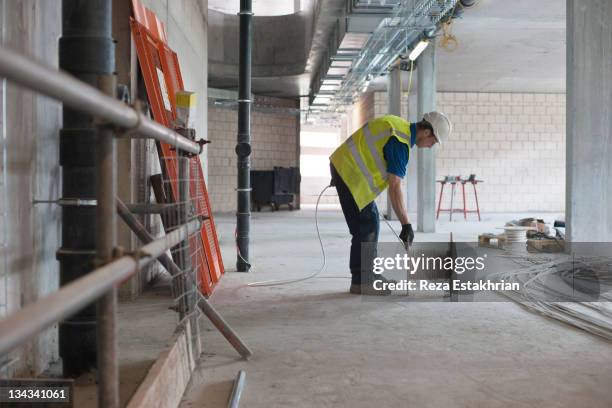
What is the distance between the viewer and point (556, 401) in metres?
2.04

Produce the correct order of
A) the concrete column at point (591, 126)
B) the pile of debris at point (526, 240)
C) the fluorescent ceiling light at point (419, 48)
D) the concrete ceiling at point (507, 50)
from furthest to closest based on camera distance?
the concrete ceiling at point (507, 50) < the fluorescent ceiling light at point (419, 48) < the pile of debris at point (526, 240) < the concrete column at point (591, 126)

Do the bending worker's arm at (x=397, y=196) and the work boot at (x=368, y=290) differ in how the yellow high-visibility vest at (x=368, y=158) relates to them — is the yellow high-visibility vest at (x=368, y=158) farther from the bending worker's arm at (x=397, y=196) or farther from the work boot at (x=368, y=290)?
the work boot at (x=368, y=290)

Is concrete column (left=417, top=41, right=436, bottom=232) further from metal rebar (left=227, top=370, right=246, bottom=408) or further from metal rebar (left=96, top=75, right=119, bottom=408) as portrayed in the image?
metal rebar (left=96, top=75, right=119, bottom=408)

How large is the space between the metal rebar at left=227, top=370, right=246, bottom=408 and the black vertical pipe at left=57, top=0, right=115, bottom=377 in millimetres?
586

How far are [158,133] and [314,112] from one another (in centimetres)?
1346

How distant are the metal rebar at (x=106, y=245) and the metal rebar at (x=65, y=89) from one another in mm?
64

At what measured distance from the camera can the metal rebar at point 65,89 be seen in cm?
77

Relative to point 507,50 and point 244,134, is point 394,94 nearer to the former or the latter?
point 507,50

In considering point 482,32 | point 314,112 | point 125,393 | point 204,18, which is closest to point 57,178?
point 125,393

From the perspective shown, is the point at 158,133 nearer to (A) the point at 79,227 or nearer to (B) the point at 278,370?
(A) the point at 79,227

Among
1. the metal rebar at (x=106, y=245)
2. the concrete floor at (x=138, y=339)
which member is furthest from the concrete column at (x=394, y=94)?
the metal rebar at (x=106, y=245)

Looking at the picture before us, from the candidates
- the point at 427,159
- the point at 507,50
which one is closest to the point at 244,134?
the point at 427,159

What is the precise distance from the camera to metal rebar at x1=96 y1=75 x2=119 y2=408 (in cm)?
122

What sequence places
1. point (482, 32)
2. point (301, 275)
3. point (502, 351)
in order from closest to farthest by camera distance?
point (502, 351), point (301, 275), point (482, 32)
